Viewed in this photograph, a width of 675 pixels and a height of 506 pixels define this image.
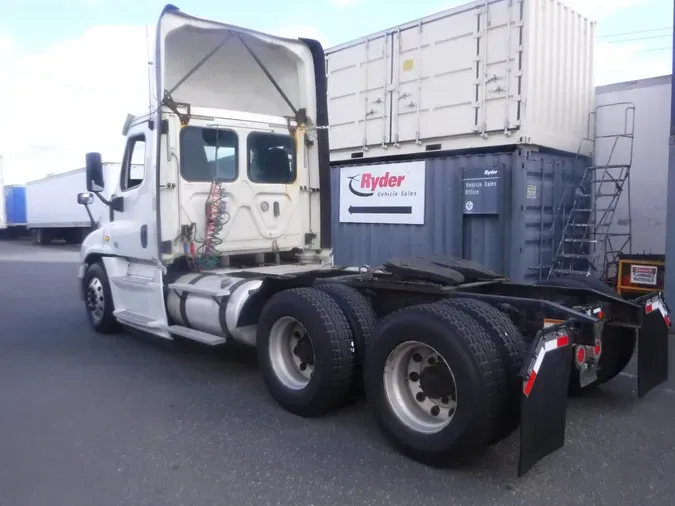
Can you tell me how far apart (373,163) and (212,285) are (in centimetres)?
605

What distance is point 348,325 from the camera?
185 inches

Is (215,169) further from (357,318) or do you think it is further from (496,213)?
(496,213)

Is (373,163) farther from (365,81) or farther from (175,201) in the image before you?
(175,201)

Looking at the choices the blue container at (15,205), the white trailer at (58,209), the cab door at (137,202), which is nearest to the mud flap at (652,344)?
the cab door at (137,202)

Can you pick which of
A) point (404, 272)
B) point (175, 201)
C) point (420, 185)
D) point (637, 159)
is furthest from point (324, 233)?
point (637, 159)

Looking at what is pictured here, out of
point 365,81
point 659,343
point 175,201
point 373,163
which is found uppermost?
point 365,81

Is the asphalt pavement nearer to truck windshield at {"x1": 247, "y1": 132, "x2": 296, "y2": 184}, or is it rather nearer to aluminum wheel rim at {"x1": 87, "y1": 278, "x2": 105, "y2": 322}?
aluminum wheel rim at {"x1": 87, "y1": 278, "x2": 105, "y2": 322}

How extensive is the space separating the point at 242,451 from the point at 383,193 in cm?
762

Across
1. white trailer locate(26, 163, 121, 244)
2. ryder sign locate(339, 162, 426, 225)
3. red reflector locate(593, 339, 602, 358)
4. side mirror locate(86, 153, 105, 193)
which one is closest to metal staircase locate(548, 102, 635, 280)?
ryder sign locate(339, 162, 426, 225)

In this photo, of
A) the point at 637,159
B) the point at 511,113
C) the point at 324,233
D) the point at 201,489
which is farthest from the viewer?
the point at 637,159

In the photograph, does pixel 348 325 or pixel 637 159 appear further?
pixel 637 159

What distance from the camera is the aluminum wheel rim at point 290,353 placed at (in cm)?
503

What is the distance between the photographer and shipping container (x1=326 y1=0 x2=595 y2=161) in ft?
30.8

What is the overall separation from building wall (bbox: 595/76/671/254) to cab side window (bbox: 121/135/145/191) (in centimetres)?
803
